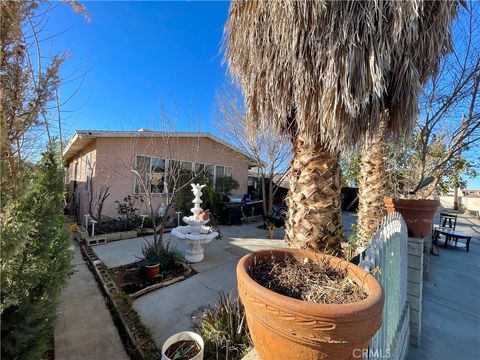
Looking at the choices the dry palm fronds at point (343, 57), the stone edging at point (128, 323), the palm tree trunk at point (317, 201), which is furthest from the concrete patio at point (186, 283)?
the dry palm fronds at point (343, 57)

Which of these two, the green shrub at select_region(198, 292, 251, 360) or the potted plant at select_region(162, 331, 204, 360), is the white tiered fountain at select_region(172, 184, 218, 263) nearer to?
the green shrub at select_region(198, 292, 251, 360)

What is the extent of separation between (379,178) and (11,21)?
727 cm

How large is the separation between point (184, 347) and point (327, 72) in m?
3.45

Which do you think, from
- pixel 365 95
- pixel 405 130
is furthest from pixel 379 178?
pixel 365 95

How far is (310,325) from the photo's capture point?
1.17 meters

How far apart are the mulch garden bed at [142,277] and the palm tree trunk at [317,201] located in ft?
11.3

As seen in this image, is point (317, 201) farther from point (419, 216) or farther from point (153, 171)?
point (153, 171)

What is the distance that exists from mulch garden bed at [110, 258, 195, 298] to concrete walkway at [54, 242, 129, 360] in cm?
46

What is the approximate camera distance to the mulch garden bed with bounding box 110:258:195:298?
4.44m

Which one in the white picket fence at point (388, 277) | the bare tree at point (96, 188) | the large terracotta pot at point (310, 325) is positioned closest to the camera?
the large terracotta pot at point (310, 325)

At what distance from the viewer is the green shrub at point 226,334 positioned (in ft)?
9.18

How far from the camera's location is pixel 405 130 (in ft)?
7.68

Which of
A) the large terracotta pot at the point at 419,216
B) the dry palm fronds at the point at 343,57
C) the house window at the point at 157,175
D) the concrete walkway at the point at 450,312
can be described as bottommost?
the concrete walkway at the point at 450,312

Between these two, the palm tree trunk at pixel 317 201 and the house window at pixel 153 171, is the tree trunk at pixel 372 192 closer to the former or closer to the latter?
the palm tree trunk at pixel 317 201
